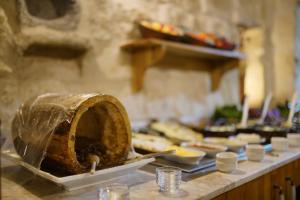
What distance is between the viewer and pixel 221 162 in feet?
3.34

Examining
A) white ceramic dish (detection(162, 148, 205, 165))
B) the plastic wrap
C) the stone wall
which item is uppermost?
the stone wall

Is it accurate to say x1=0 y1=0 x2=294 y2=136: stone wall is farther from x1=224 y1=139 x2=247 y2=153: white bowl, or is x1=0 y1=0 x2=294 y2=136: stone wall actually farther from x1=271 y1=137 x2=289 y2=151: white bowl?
x1=271 y1=137 x2=289 y2=151: white bowl

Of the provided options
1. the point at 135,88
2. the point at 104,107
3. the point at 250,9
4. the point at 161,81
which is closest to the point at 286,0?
the point at 250,9

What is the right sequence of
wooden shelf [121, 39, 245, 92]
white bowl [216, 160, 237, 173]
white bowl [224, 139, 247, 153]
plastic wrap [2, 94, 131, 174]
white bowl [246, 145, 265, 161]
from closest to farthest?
1. plastic wrap [2, 94, 131, 174]
2. white bowl [216, 160, 237, 173]
3. white bowl [246, 145, 265, 161]
4. white bowl [224, 139, 247, 153]
5. wooden shelf [121, 39, 245, 92]

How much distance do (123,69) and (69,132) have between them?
1.05 meters

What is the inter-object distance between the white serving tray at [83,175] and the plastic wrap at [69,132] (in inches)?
1.0

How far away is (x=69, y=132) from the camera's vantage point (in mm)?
839

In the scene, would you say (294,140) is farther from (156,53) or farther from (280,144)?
(156,53)

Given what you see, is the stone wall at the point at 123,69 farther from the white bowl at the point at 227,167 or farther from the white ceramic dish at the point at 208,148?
the white bowl at the point at 227,167

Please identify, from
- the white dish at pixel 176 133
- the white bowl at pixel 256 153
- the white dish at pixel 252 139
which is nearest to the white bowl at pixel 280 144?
the white dish at pixel 252 139

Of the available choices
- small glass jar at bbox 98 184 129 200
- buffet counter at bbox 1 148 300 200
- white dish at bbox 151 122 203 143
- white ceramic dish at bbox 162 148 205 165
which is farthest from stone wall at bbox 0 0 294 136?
white ceramic dish at bbox 162 148 205 165

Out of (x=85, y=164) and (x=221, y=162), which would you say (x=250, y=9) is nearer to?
(x=221, y=162)

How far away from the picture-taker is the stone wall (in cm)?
134

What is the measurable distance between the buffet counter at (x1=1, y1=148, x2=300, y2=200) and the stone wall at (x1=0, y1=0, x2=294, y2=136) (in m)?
0.29
